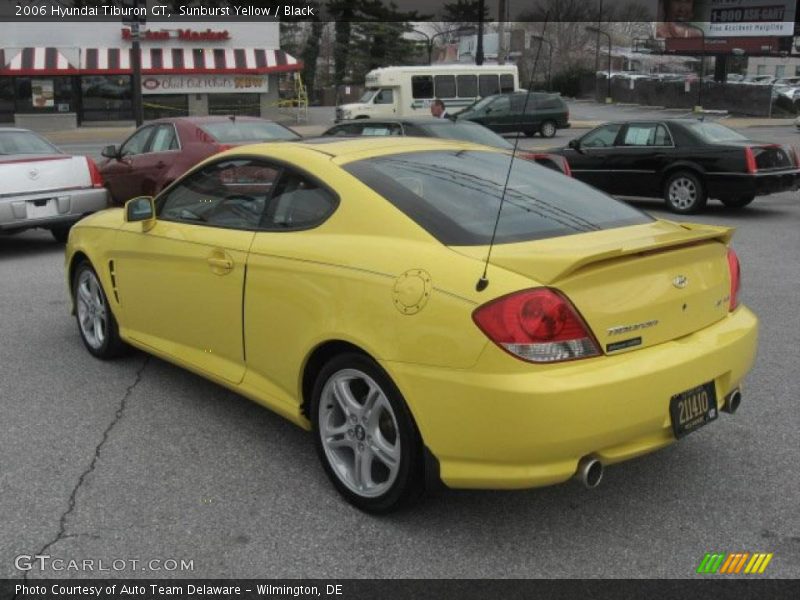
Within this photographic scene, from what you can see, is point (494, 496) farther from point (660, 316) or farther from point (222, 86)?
point (222, 86)

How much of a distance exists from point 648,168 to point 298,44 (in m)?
62.9

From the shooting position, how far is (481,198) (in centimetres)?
370

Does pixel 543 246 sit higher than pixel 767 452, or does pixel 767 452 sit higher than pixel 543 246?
pixel 543 246

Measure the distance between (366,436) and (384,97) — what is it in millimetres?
30672

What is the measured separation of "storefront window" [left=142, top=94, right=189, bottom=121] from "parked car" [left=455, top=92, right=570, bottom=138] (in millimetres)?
14472

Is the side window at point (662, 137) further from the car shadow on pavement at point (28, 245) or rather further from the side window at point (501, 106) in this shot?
the side window at point (501, 106)

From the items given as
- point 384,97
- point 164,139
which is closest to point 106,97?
point 384,97

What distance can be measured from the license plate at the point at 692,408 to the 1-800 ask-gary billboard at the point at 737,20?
55135mm

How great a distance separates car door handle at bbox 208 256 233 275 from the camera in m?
3.99

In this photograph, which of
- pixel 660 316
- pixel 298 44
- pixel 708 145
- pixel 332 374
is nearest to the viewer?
pixel 660 316

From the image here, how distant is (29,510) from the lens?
3.47m

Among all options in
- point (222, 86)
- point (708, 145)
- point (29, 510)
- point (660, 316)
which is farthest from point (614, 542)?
point (222, 86)

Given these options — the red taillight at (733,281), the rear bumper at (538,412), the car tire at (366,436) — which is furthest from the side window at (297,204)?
the red taillight at (733,281)

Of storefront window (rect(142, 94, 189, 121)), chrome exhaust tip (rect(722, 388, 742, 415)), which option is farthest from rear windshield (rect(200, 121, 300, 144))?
storefront window (rect(142, 94, 189, 121))
